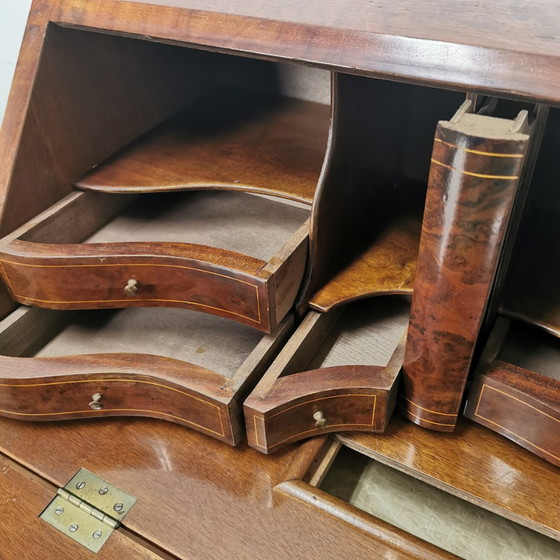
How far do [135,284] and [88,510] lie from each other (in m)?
0.31

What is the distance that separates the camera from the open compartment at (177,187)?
2.72ft

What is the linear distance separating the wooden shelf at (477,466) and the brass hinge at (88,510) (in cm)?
32

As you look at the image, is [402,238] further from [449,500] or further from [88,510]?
[88,510]

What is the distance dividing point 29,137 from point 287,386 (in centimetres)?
54

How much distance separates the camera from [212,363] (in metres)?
0.92

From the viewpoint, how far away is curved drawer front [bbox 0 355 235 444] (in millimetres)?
790

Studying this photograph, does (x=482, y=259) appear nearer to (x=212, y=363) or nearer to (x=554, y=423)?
(x=554, y=423)

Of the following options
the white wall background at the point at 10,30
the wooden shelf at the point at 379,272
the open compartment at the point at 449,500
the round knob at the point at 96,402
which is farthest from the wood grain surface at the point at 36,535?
the white wall background at the point at 10,30

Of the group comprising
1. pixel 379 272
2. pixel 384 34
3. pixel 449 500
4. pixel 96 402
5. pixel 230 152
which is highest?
pixel 384 34

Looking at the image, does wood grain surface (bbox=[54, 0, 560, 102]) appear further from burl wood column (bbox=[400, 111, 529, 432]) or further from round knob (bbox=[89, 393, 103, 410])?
round knob (bbox=[89, 393, 103, 410])

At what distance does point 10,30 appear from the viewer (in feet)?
4.36

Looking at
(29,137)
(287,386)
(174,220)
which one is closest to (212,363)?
(287,386)

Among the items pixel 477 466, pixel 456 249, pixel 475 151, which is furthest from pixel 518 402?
pixel 475 151

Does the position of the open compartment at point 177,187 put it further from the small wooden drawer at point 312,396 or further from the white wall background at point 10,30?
the white wall background at point 10,30
